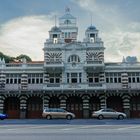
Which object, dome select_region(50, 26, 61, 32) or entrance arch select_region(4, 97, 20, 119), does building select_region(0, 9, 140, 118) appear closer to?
entrance arch select_region(4, 97, 20, 119)

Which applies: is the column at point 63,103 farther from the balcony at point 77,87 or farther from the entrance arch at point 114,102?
the entrance arch at point 114,102

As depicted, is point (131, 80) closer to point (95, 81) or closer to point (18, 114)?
point (95, 81)

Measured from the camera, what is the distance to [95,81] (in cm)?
4428

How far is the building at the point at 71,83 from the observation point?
140ft

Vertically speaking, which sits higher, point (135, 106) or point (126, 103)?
point (126, 103)

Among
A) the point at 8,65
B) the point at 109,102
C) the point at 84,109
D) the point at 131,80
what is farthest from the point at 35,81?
the point at 131,80

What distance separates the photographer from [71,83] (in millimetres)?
42875

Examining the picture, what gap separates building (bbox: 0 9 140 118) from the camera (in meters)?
42.8

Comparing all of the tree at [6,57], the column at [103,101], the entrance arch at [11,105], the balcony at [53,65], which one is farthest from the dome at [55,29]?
the tree at [6,57]

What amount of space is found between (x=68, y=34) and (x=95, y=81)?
10560mm

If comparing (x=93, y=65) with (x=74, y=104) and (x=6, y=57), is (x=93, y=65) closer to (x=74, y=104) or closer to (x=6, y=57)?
(x=74, y=104)

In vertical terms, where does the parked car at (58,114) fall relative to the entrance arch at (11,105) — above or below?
below

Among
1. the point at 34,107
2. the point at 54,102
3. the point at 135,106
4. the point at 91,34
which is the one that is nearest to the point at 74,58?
the point at 91,34

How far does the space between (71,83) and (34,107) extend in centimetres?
672
